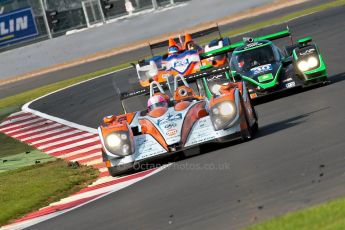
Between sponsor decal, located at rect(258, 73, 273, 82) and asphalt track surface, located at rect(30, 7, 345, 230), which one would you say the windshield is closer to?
sponsor decal, located at rect(258, 73, 273, 82)

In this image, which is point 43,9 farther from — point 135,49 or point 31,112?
point 31,112

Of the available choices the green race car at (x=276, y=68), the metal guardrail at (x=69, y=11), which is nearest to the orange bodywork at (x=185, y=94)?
the green race car at (x=276, y=68)

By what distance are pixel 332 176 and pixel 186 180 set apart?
2273mm

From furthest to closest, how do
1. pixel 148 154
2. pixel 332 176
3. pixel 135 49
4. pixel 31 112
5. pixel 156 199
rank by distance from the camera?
pixel 135 49
pixel 31 112
pixel 148 154
pixel 156 199
pixel 332 176

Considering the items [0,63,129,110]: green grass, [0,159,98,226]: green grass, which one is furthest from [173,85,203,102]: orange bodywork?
[0,63,129,110]: green grass

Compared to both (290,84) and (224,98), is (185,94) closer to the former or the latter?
(224,98)

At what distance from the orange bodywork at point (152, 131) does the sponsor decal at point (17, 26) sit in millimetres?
Result: 23794

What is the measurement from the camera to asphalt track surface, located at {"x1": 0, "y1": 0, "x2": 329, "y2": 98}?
104 ft

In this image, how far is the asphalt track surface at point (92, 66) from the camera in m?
31.8

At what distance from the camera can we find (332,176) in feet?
28.1

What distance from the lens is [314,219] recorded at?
697 cm

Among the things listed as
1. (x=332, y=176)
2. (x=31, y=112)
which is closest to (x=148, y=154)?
(x=332, y=176)

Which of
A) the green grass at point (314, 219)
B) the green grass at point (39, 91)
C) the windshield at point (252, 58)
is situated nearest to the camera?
the green grass at point (314, 219)

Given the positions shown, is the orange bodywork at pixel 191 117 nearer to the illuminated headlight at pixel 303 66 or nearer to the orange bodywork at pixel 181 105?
the orange bodywork at pixel 181 105
